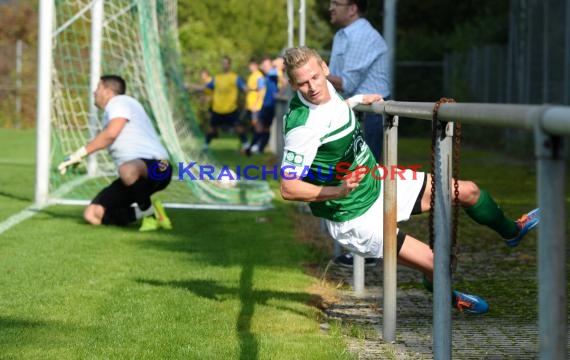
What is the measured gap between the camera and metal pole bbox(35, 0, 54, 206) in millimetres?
12227

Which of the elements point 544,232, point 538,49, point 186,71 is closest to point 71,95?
point 538,49

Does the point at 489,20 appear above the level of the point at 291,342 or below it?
above

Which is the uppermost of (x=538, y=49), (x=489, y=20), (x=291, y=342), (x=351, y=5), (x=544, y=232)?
(x=489, y=20)

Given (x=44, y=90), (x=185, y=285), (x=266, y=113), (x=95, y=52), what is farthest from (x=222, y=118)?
(x=185, y=285)

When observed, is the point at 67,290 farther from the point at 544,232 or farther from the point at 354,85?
→ the point at 544,232

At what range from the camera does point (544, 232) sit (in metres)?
2.69

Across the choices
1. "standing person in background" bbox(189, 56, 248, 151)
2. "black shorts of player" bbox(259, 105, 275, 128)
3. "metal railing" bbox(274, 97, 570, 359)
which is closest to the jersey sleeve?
"metal railing" bbox(274, 97, 570, 359)

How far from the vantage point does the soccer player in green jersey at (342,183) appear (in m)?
5.52

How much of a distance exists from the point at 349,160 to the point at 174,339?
1279mm

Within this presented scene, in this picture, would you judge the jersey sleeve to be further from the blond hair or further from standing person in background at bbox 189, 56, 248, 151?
standing person in background at bbox 189, 56, 248, 151

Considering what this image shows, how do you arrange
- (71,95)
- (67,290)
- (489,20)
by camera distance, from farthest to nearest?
(489,20) < (71,95) < (67,290)

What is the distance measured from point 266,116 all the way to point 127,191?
13.5 m

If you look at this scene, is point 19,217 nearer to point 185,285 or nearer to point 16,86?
point 185,285

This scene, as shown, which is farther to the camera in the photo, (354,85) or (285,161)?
(354,85)
